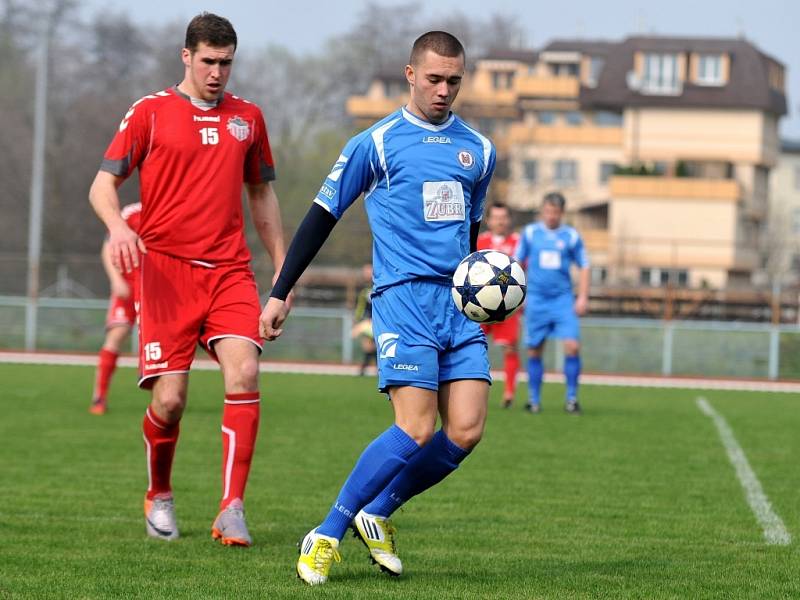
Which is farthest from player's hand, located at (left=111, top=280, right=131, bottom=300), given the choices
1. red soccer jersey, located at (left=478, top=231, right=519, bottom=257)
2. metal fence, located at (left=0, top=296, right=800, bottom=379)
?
metal fence, located at (left=0, top=296, right=800, bottom=379)

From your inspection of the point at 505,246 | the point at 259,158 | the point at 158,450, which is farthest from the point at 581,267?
the point at 158,450

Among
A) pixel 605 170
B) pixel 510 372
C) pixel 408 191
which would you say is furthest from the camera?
pixel 605 170

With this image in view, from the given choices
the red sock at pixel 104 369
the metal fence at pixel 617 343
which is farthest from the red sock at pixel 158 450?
the metal fence at pixel 617 343

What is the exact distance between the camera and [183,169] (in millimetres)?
6828

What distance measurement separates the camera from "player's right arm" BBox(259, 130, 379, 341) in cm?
573

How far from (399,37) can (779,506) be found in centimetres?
6451

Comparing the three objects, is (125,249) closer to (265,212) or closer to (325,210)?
(325,210)

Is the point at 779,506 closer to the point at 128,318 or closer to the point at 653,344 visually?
the point at 128,318

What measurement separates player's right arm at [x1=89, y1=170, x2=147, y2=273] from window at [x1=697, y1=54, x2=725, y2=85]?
2640 inches

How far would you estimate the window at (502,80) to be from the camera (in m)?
76.2

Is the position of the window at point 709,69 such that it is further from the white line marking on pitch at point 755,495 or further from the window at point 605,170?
the white line marking on pitch at point 755,495

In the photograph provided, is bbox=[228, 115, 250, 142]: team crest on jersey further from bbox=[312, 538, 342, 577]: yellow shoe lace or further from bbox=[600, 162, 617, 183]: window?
bbox=[600, 162, 617, 183]: window

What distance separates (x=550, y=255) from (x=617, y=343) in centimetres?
1420

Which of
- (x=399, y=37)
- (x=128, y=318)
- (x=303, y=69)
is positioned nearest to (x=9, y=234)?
(x=303, y=69)
